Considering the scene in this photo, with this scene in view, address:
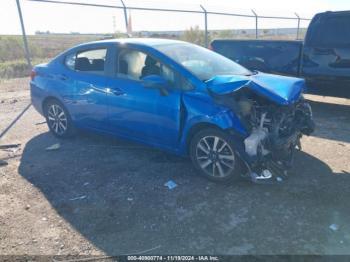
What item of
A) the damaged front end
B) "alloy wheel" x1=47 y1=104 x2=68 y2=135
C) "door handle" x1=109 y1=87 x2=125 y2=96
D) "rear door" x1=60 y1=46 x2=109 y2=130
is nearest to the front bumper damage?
the damaged front end

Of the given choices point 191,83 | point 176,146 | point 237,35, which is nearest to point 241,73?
point 191,83

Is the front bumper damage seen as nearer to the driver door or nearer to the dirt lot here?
the dirt lot

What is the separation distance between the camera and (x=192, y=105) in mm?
4477

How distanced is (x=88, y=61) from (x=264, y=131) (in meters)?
3.11

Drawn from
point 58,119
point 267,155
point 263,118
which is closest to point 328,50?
point 263,118

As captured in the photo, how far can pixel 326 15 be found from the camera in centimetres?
756

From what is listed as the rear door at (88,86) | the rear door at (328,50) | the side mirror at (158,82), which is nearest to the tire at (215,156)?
the side mirror at (158,82)

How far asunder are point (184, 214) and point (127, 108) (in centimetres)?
195

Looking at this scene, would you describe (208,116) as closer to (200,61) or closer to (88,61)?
(200,61)

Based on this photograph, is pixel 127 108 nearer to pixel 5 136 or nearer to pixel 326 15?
pixel 5 136

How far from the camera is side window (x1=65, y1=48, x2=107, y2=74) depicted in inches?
218

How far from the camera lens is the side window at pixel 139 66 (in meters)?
4.78

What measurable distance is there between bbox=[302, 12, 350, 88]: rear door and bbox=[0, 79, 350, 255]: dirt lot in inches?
74.2

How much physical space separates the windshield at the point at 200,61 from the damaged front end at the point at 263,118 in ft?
1.32
